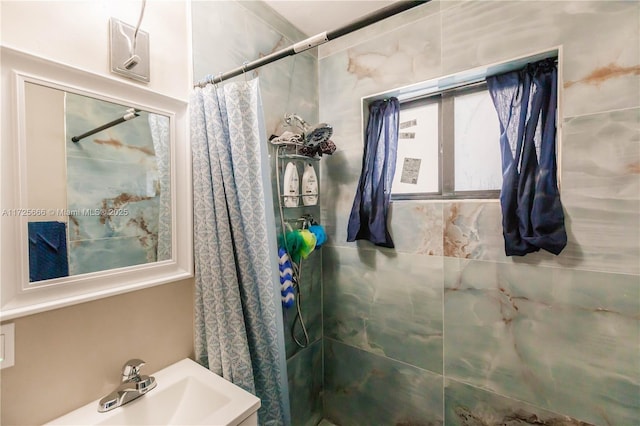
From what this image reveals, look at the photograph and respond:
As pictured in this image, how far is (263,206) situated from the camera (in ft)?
3.43

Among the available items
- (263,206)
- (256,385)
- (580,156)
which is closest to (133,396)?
(256,385)

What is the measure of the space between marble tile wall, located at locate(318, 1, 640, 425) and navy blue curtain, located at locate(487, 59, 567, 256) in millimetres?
53

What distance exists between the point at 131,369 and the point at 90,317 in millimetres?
221

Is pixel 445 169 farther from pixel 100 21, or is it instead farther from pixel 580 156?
pixel 100 21

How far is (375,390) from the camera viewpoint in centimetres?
165

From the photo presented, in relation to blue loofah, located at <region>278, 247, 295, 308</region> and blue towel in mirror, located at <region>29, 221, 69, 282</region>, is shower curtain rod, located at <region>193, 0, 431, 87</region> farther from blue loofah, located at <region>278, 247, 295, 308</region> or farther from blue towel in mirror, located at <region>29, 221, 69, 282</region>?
blue loofah, located at <region>278, 247, 295, 308</region>

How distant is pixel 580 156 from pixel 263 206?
1.27 m

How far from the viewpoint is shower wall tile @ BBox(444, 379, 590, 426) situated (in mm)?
1184

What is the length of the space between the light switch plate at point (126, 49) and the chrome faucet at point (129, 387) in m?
1.01

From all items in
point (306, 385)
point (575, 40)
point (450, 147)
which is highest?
point (575, 40)

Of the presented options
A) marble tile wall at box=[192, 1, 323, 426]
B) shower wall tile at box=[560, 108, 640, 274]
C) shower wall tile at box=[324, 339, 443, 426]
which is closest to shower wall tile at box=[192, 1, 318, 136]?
marble tile wall at box=[192, 1, 323, 426]

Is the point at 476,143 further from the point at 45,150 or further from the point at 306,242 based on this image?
the point at 45,150

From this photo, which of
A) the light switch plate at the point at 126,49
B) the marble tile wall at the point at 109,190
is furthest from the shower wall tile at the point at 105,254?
the light switch plate at the point at 126,49

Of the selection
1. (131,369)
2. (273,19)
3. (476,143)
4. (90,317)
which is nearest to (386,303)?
(476,143)
